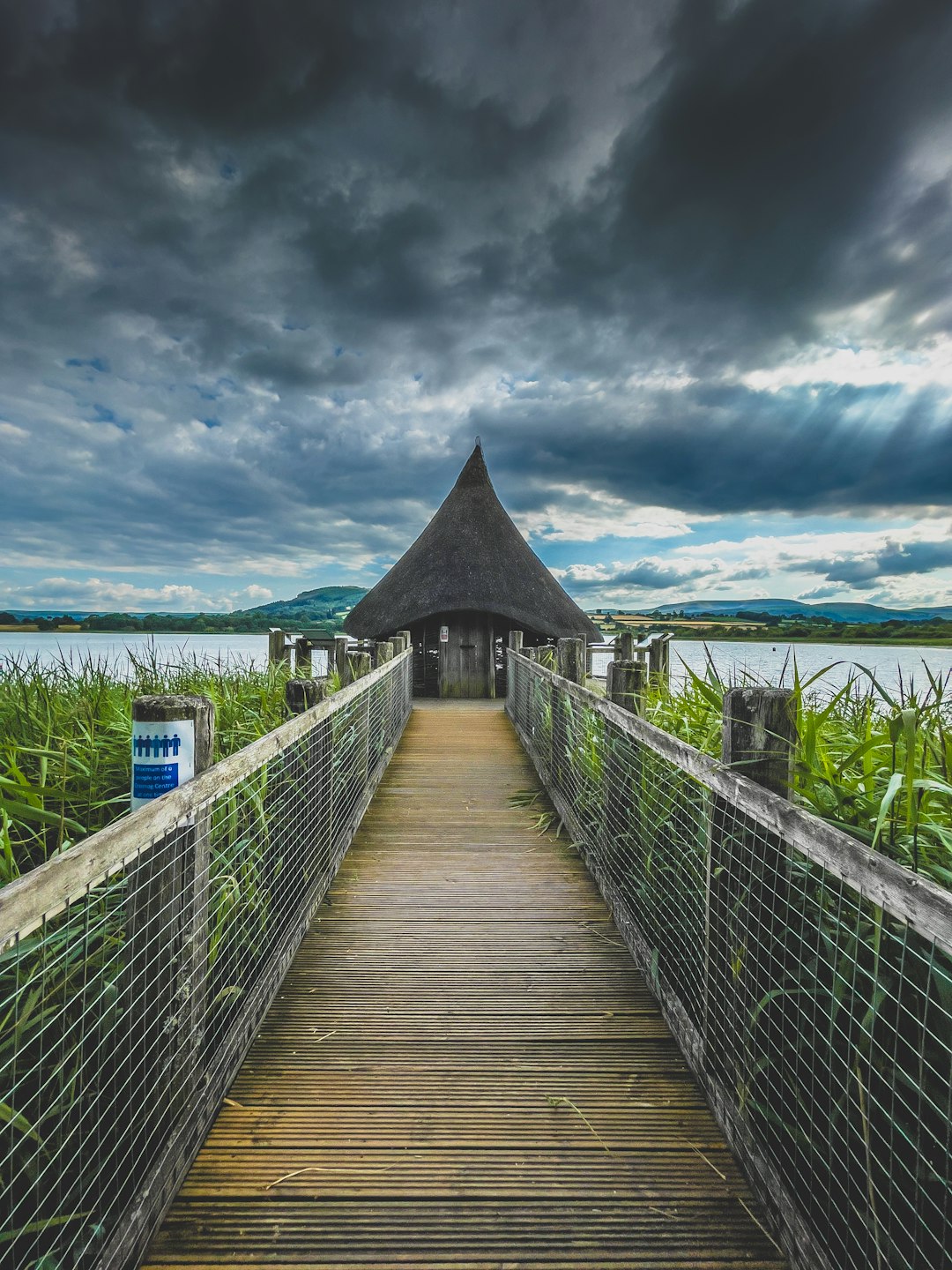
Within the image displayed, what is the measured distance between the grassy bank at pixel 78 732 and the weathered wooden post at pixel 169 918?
9.9 inches

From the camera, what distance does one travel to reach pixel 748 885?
1848 mm

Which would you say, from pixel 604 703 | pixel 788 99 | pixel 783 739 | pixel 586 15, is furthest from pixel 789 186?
pixel 783 739

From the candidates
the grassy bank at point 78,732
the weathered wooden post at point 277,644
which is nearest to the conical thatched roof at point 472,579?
the weathered wooden post at point 277,644

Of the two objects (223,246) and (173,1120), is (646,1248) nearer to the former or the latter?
(173,1120)

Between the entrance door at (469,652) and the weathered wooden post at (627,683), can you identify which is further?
the entrance door at (469,652)

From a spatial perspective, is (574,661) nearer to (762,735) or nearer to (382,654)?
(382,654)

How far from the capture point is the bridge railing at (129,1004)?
122 cm

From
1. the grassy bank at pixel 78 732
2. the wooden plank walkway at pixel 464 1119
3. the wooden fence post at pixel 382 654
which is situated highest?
the wooden fence post at pixel 382 654

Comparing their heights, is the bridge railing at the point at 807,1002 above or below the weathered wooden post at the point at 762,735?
below

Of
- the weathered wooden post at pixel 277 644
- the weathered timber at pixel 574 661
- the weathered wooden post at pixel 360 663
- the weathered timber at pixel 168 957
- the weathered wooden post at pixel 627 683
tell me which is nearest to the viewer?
the weathered timber at pixel 168 957

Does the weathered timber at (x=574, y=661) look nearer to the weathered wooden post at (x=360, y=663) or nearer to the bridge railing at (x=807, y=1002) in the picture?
the weathered wooden post at (x=360, y=663)

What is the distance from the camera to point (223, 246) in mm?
22891

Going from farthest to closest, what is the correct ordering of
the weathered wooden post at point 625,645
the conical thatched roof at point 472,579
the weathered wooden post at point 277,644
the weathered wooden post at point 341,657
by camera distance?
the conical thatched roof at point 472,579 → the weathered wooden post at point 277,644 → the weathered wooden post at point 625,645 → the weathered wooden post at point 341,657

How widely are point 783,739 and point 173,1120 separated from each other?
1962 mm
